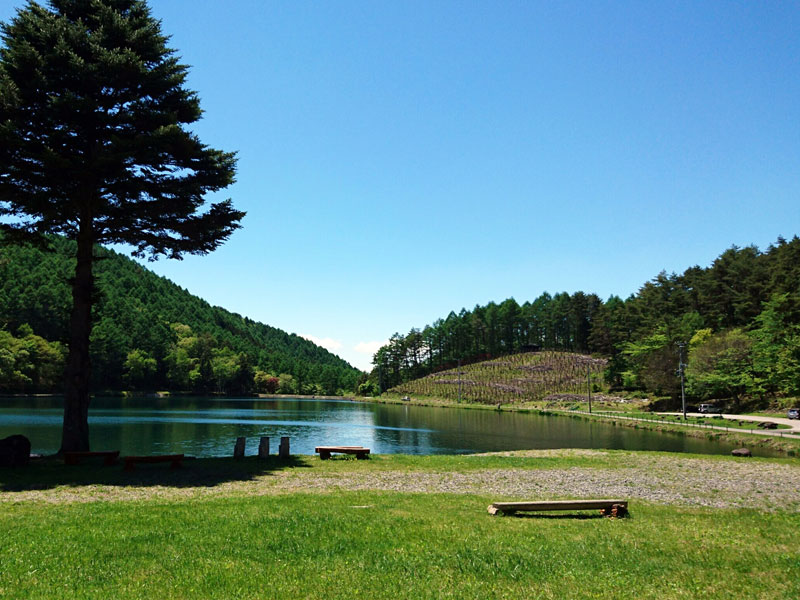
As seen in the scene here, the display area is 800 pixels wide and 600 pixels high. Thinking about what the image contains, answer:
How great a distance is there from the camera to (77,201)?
21.2 m

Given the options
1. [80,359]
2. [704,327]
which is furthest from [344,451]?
[704,327]

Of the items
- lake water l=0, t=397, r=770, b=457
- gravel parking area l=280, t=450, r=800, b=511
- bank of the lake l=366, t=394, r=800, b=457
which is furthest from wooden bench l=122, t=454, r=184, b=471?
bank of the lake l=366, t=394, r=800, b=457

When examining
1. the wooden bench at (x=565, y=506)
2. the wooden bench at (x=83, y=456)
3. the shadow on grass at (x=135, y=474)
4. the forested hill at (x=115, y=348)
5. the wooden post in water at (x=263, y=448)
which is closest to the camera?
the wooden bench at (x=565, y=506)

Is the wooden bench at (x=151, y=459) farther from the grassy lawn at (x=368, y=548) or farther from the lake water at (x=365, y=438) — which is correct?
the lake water at (x=365, y=438)

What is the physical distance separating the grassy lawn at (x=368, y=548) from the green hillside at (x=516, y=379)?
10137 centimetres

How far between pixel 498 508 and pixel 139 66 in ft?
68.4

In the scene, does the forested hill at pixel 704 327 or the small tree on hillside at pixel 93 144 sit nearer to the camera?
the small tree on hillside at pixel 93 144

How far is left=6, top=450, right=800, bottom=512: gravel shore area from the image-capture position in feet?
49.0

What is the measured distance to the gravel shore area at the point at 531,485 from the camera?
14.9m

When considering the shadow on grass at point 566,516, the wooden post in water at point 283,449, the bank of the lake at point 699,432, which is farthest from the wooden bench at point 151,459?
the bank of the lake at point 699,432

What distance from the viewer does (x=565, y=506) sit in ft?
40.2

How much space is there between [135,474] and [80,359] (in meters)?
7.16

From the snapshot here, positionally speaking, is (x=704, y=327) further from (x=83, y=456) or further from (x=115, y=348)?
(x=115, y=348)

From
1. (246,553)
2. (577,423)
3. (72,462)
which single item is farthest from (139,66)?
(577,423)
